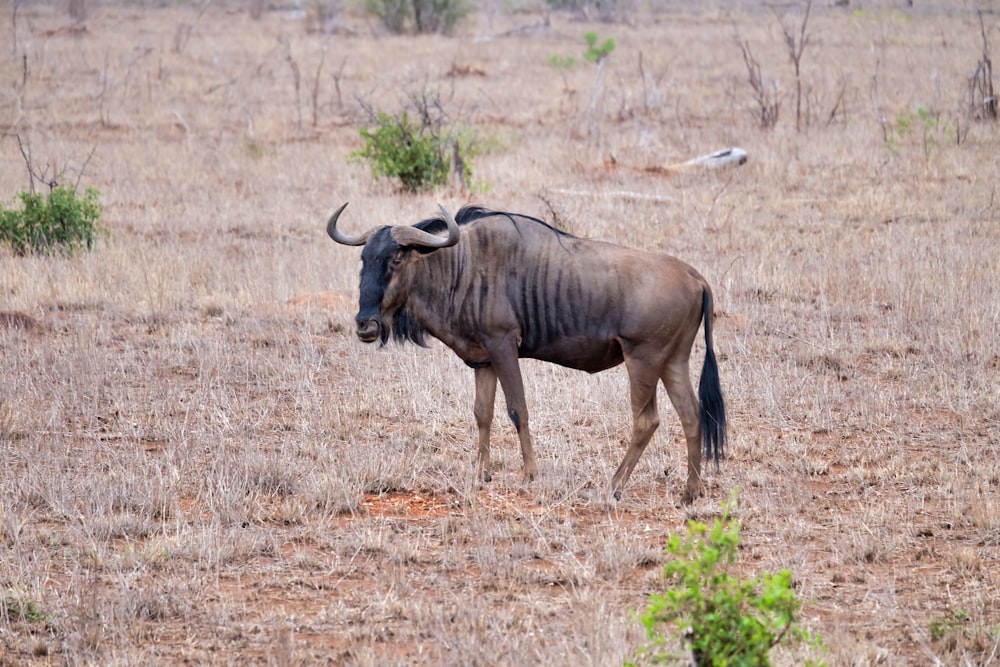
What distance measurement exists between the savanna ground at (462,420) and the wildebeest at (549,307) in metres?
0.46

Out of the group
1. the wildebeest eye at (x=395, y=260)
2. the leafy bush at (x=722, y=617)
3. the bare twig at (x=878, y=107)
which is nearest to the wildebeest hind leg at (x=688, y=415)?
the wildebeest eye at (x=395, y=260)

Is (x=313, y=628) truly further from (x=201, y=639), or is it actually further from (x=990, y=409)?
(x=990, y=409)

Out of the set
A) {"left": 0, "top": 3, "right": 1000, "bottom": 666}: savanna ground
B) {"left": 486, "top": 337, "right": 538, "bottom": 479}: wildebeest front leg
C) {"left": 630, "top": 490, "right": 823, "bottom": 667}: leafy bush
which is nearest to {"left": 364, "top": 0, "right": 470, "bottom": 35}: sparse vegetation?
{"left": 0, "top": 3, "right": 1000, "bottom": 666}: savanna ground

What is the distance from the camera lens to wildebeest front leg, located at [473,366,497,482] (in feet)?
19.7

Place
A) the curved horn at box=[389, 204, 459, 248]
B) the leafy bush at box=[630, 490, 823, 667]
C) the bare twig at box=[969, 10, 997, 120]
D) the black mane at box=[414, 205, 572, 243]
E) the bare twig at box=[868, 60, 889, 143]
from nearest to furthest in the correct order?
the leafy bush at box=[630, 490, 823, 667] → the curved horn at box=[389, 204, 459, 248] → the black mane at box=[414, 205, 572, 243] → the bare twig at box=[868, 60, 889, 143] → the bare twig at box=[969, 10, 997, 120]

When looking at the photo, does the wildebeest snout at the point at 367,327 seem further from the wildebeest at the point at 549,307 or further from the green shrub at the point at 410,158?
the green shrub at the point at 410,158

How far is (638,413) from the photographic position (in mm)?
5723

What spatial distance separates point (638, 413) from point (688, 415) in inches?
10.1

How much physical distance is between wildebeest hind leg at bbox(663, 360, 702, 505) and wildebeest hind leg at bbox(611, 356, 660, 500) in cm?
11

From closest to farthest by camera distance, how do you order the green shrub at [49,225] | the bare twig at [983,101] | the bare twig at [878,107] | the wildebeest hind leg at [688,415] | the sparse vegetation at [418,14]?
1. the wildebeest hind leg at [688,415]
2. the green shrub at [49,225]
3. the bare twig at [878,107]
4. the bare twig at [983,101]
5. the sparse vegetation at [418,14]

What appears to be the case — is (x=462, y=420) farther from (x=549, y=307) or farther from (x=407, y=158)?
(x=407, y=158)

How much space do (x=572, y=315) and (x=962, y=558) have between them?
6.77 ft

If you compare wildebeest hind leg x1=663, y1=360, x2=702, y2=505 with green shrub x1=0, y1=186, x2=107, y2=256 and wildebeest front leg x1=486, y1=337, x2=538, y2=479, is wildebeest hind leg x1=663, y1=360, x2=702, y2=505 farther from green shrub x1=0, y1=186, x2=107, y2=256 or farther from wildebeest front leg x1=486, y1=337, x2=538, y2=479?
green shrub x1=0, y1=186, x2=107, y2=256

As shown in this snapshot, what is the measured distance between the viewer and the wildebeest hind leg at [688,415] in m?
5.73
